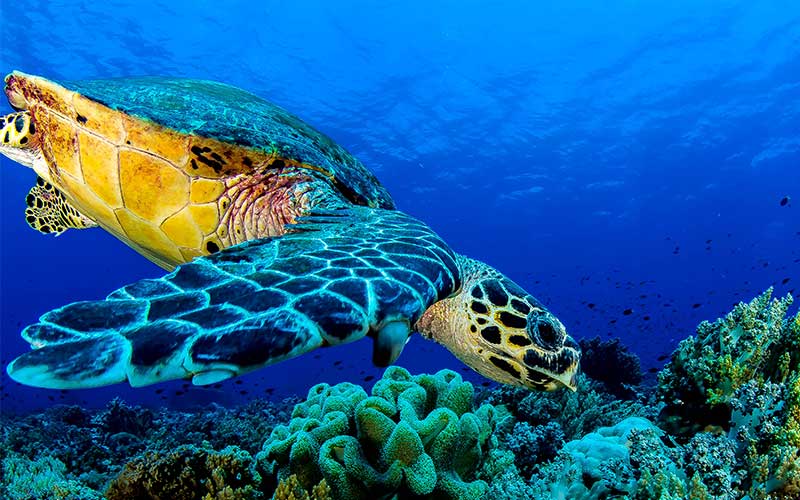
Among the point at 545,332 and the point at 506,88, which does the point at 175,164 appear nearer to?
the point at 545,332

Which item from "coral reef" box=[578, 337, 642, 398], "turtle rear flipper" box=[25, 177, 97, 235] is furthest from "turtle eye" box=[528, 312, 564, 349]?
"turtle rear flipper" box=[25, 177, 97, 235]

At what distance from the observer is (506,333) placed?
2.65 metres

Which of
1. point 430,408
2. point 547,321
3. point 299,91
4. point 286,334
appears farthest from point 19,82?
point 299,91

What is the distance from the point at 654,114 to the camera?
74.8 ft

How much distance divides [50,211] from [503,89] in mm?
21081

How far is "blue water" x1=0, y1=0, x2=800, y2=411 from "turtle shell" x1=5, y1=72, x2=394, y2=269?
12091 millimetres

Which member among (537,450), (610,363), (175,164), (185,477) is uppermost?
(610,363)

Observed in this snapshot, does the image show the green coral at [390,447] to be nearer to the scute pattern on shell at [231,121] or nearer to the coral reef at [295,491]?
the coral reef at [295,491]

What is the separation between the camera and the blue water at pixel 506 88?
714 inches

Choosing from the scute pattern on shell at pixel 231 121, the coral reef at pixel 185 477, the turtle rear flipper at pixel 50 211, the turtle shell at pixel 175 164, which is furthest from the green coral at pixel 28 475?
the scute pattern on shell at pixel 231 121

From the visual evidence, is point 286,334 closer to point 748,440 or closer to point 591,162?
point 748,440

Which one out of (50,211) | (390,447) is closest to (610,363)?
(390,447)

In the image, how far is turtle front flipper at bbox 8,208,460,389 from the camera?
1.04m

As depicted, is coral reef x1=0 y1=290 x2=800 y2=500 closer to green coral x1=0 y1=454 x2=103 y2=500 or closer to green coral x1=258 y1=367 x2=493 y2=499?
green coral x1=258 y1=367 x2=493 y2=499
